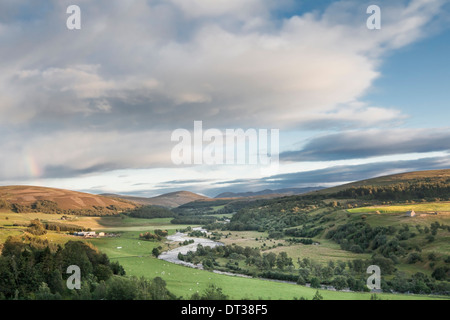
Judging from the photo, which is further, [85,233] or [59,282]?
[85,233]

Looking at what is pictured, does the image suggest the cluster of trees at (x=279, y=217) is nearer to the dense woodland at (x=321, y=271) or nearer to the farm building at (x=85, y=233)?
the dense woodland at (x=321, y=271)

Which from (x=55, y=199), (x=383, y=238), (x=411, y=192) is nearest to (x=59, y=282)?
(x=383, y=238)

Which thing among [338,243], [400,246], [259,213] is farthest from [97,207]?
[400,246]

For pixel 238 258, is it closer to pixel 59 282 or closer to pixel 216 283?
pixel 216 283

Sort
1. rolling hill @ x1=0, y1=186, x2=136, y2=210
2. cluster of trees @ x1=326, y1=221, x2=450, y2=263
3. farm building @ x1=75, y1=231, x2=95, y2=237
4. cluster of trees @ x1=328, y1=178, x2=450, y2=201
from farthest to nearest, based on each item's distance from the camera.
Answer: rolling hill @ x1=0, y1=186, x2=136, y2=210
cluster of trees @ x1=328, y1=178, x2=450, y2=201
farm building @ x1=75, y1=231, x2=95, y2=237
cluster of trees @ x1=326, y1=221, x2=450, y2=263

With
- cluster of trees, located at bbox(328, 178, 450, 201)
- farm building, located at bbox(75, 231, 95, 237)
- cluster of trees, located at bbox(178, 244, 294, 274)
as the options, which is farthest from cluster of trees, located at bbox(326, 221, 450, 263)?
farm building, located at bbox(75, 231, 95, 237)

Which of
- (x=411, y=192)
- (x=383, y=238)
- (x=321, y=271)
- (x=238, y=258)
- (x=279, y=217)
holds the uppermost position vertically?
(x=411, y=192)

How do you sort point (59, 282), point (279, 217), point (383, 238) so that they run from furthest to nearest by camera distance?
point (279, 217), point (383, 238), point (59, 282)

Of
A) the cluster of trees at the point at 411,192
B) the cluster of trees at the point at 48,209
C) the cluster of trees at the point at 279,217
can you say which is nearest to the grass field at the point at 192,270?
the cluster of trees at the point at 48,209

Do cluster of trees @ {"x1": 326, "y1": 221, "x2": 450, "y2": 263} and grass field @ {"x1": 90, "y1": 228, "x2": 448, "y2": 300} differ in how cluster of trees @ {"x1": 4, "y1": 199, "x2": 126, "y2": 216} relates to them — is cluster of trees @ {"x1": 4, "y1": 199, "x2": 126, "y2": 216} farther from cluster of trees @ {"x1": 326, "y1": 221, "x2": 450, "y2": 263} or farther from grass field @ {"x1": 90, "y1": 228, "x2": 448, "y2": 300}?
cluster of trees @ {"x1": 326, "y1": 221, "x2": 450, "y2": 263}

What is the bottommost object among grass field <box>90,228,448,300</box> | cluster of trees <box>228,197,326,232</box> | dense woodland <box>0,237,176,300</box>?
cluster of trees <box>228,197,326,232</box>

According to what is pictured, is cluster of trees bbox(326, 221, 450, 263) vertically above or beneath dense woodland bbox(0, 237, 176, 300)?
beneath
